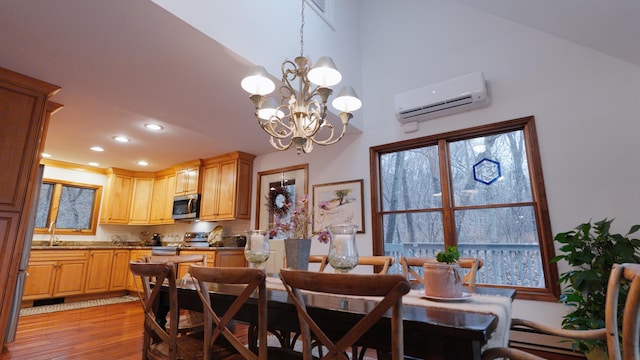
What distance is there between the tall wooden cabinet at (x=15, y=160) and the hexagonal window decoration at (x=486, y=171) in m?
3.99

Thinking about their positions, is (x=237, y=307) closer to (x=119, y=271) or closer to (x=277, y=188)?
(x=277, y=188)

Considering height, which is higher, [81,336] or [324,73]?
[324,73]

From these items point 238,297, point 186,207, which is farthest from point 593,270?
point 186,207

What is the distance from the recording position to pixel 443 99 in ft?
10.3

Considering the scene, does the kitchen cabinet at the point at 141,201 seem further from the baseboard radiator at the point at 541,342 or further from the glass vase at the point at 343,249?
the baseboard radiator at the point at 541,342

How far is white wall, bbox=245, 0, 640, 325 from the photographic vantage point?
2498 mm

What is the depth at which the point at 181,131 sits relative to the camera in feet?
12.6

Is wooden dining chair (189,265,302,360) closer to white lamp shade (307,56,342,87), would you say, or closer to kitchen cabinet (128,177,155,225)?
white lamp shade (307,56,342,87)

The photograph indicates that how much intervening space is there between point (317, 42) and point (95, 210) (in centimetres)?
533

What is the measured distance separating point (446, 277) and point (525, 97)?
2.41 metres

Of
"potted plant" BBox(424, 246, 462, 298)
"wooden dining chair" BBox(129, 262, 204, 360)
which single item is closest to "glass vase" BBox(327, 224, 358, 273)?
"potted plant" BBox(424, 246, 462, 298)

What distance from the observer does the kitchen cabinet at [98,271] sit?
4930mm

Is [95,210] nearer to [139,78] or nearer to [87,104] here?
[87,104]

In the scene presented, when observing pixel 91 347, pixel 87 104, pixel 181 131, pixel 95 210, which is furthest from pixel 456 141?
pixel 95 210
